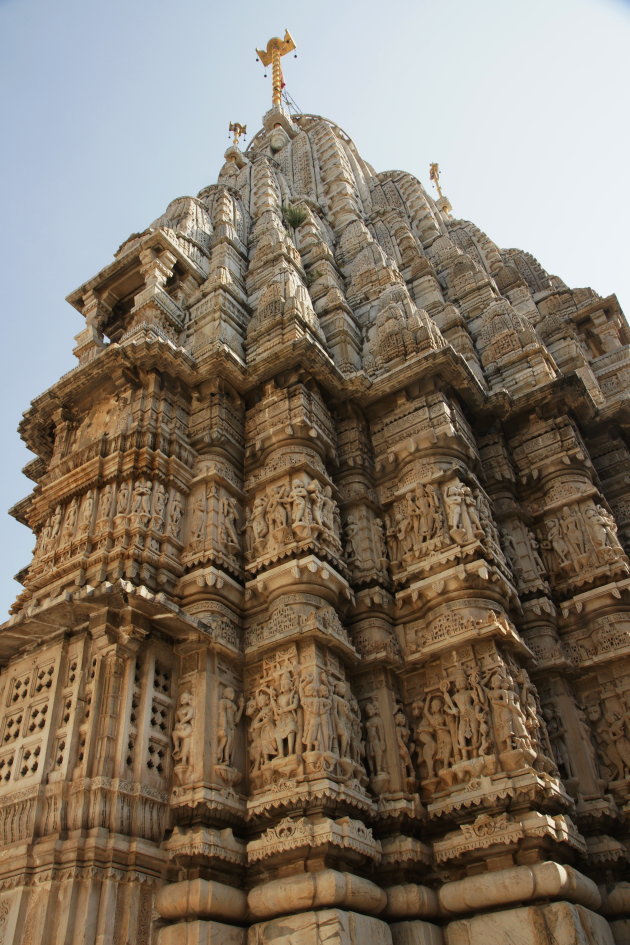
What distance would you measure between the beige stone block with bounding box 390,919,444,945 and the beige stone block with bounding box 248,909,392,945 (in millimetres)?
398

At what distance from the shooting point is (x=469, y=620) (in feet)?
32.4

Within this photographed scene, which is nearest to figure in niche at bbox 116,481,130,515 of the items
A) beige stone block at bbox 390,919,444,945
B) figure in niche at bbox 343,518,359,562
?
figure in niche at bbox 343,518,359,562

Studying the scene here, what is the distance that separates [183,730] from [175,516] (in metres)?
3.49

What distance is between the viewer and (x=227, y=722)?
9.12 m

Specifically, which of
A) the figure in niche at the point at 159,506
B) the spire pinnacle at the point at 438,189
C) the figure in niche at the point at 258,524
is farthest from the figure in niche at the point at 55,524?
the spire pinnacle at the point at 438,189

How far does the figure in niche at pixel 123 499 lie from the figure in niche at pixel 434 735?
5.17 meters

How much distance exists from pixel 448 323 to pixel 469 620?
10.0m

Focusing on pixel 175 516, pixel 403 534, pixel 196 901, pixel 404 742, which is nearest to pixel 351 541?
pixel 403 534

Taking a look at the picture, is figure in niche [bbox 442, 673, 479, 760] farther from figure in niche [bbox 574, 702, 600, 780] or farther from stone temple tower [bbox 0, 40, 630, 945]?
figure in niche [bbox 574, 702, 600, 780]

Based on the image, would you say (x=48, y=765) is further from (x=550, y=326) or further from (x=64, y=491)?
(x=550, y=326)

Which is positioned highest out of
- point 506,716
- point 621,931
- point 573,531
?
point 573,531

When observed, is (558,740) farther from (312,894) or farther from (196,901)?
(196,901)

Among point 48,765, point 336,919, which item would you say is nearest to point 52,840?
point 48,765

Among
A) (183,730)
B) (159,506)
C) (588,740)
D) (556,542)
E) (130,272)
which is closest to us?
(183,730)
